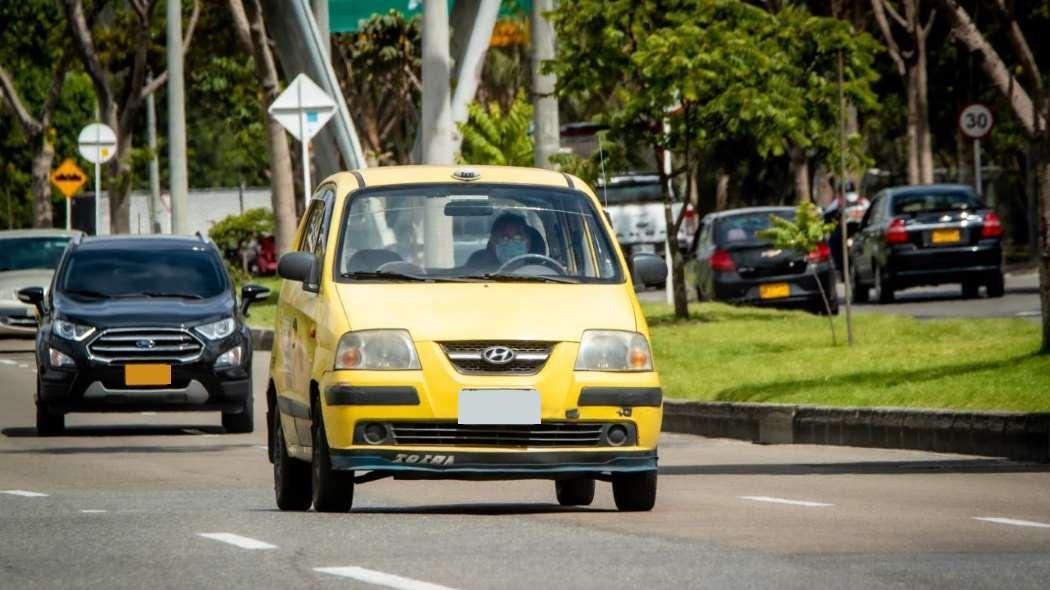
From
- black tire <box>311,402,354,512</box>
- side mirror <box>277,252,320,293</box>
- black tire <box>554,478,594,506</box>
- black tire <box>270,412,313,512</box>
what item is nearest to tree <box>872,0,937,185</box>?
black tire <box>554,478,594,506</box>

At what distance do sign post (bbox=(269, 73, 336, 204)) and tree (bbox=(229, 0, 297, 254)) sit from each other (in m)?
12.2

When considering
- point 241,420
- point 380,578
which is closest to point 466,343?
point 380,578

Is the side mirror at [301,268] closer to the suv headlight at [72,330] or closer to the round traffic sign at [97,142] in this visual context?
the suv headlight at [72,330]

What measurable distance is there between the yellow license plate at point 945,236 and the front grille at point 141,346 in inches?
676

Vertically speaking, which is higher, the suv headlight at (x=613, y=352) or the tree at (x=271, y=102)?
the tree at (x=271, y=102)

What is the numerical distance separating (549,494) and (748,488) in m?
1.12

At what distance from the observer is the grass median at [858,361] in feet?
56.7

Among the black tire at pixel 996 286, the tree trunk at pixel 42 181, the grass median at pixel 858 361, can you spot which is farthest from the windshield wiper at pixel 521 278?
the tree trunk at pixel 42 181

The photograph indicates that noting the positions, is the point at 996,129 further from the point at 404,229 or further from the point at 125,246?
the point at 404,229

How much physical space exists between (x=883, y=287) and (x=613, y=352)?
2466cm

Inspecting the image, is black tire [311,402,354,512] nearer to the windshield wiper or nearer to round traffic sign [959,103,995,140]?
the windshield wiper

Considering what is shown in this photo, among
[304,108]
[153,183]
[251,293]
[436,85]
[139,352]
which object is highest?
[153,183]

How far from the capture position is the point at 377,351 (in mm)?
10914

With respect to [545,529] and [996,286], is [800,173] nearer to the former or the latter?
[996,286]
